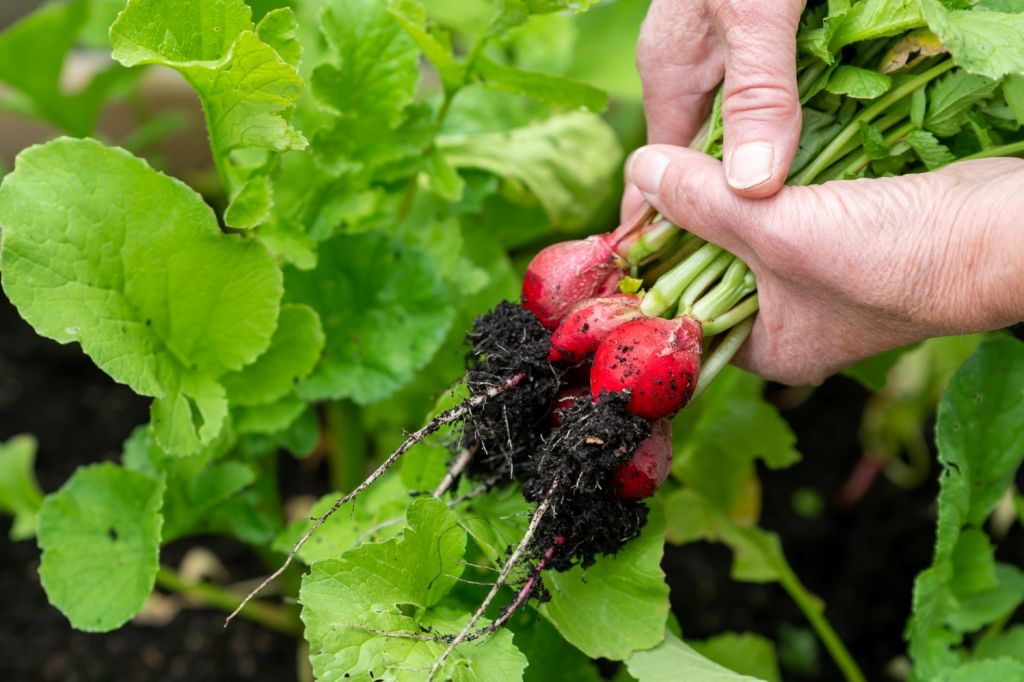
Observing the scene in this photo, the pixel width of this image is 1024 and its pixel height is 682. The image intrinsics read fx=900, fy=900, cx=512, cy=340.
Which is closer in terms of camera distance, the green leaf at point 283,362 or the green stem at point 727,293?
the green stem at point 727,293

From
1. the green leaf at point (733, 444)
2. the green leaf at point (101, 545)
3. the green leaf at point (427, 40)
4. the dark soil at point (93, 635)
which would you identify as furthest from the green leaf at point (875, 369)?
the dark soil at point (93, 635)

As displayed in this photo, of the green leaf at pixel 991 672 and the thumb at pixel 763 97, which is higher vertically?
the thumb at pixel 763 97

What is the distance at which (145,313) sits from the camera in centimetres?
118

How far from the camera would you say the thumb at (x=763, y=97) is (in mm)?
1019

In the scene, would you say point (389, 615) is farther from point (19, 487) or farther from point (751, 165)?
point (19, 487)

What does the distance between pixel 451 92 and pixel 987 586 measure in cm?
110

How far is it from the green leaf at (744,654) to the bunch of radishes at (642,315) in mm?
505

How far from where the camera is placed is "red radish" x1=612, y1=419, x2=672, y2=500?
108 centimetres

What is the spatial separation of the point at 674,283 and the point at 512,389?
247 millimetres

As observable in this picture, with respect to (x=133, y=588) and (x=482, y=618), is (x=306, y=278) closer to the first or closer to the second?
(x=133, y=588)

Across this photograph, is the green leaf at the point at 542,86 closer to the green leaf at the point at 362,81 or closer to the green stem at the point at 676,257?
the green leaf at the point at 362,81

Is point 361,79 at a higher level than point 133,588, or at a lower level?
higher

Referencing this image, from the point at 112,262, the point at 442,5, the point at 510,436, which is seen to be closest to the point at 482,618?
the point at 510,436

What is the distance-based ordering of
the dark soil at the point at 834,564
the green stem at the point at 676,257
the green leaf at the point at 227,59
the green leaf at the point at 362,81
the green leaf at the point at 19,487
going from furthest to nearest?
the dark soil at the point at 834,564
the green leaf at the point at 19,487
the green leaf at the point at 362,81
the green stem at the point at 676,257
the green leaf at the point at 227,59
